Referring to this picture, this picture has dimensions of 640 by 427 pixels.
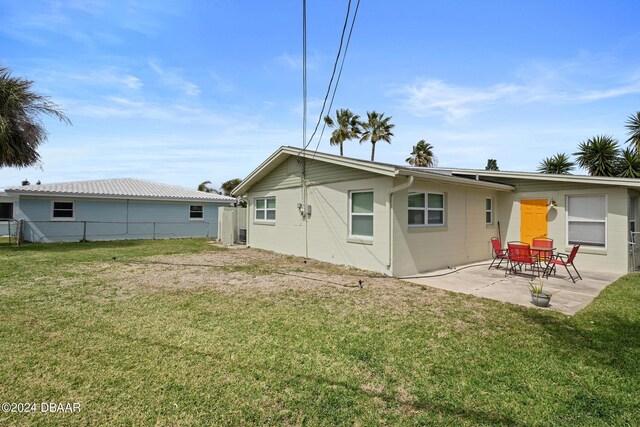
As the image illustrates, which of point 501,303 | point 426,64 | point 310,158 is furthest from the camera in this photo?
point 310,158

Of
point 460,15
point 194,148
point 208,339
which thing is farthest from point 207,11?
point 194,148

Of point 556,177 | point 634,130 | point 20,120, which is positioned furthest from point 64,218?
point 634,130

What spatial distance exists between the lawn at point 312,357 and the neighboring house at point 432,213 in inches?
98.3

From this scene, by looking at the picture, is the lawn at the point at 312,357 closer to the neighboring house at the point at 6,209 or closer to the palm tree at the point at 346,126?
the neighboring house at the point at 6,209

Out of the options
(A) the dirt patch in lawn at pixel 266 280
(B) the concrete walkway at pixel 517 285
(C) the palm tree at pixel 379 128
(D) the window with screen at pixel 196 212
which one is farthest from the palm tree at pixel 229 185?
(B) the concrete walkway at pixel 517 285

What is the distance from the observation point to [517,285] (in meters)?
7.46

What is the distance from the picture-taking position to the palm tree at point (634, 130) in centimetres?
2047

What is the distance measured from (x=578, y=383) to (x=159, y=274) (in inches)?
337

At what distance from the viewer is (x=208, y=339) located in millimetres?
4145

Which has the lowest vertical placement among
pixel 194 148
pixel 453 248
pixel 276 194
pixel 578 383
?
pixel 578 383

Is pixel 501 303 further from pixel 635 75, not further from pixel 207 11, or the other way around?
pixel 635 75

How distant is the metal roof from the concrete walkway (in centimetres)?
1723

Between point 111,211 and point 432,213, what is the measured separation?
18335 mm

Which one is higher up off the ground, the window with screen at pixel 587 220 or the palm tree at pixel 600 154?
the palm tree at pixel 600 154
